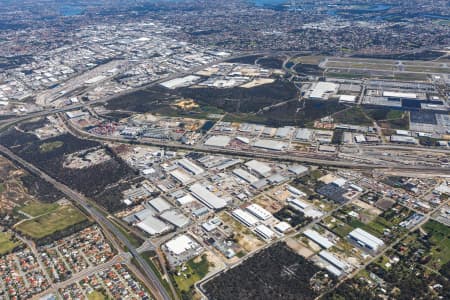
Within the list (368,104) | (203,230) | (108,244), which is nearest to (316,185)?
(203,230)

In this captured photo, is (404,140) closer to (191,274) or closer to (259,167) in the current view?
(259,167)

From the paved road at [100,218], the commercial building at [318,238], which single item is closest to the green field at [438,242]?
the commercial building at [318,238]

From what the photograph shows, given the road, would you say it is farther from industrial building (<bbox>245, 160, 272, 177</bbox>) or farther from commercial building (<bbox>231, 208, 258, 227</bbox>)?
commercial building (<bbox>231, 208, 258, 227</bbox>)

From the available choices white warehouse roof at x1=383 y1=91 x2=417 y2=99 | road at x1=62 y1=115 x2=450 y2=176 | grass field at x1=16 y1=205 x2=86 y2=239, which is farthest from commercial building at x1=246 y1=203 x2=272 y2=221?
white warehouse roof at x1=383 y1=91 x2=417 y2=99

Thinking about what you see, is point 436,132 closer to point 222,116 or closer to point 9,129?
point 222,116

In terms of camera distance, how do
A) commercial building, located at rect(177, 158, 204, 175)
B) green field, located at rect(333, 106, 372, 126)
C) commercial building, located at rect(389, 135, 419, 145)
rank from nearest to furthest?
commercial building, located at rect(177, 158, 204, 175) → commercial building, located at rect(389, 135, 419, 145) → green field, located at rect(333, 106, 372, 126)
